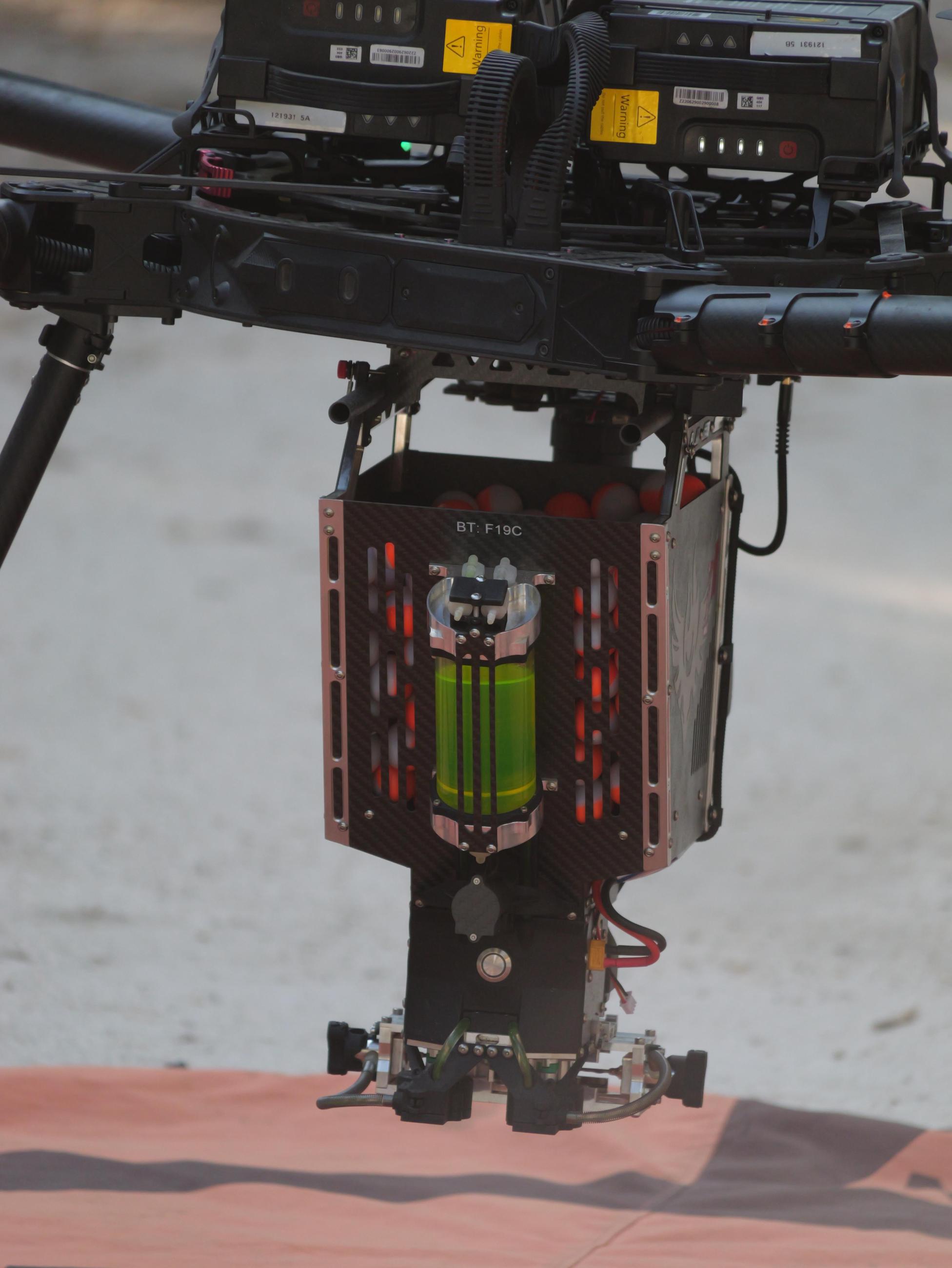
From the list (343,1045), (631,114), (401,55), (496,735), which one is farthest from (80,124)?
(343,1045)

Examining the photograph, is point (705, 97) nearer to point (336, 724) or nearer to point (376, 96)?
point (376, 96)

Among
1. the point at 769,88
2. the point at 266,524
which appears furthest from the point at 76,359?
the point at 266,524

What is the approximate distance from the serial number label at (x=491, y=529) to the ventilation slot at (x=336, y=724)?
0.27 meters

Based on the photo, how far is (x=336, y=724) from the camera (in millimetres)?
2227

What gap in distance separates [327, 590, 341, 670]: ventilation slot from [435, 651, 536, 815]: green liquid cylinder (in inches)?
6.3

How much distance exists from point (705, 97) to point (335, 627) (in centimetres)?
79

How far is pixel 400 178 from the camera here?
236 centimetres

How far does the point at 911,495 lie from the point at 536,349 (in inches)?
209

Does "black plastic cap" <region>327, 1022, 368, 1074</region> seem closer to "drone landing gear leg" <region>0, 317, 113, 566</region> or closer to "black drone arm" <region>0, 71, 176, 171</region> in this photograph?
"drone landing gear leg" <region>0, 317, 113, 566</region>

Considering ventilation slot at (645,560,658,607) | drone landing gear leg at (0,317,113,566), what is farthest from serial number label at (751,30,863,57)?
drone landing gear leg at (0,317,113,566)

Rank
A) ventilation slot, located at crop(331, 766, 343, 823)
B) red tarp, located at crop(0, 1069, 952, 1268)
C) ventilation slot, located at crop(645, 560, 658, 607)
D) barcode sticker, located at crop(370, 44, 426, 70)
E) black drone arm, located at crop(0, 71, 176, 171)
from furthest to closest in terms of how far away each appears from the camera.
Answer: red tarp, located at crop(0, 1069, 952, 1268) → black drone arm, located at crop(0, 71, 176, 171) → ventilation slot, located at crop(331, 766, 343, 823) → barcode sticker, located at crop(370, 44, 426, 70) → ventilation slot, located at crop(645, 560, 658, 607)

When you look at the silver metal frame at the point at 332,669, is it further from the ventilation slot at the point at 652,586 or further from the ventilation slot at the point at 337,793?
the ventilation slot at the point at 652,586

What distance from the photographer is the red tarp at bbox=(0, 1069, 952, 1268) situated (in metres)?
2.87

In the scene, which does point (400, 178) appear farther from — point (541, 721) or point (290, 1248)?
point (290, 1248)
